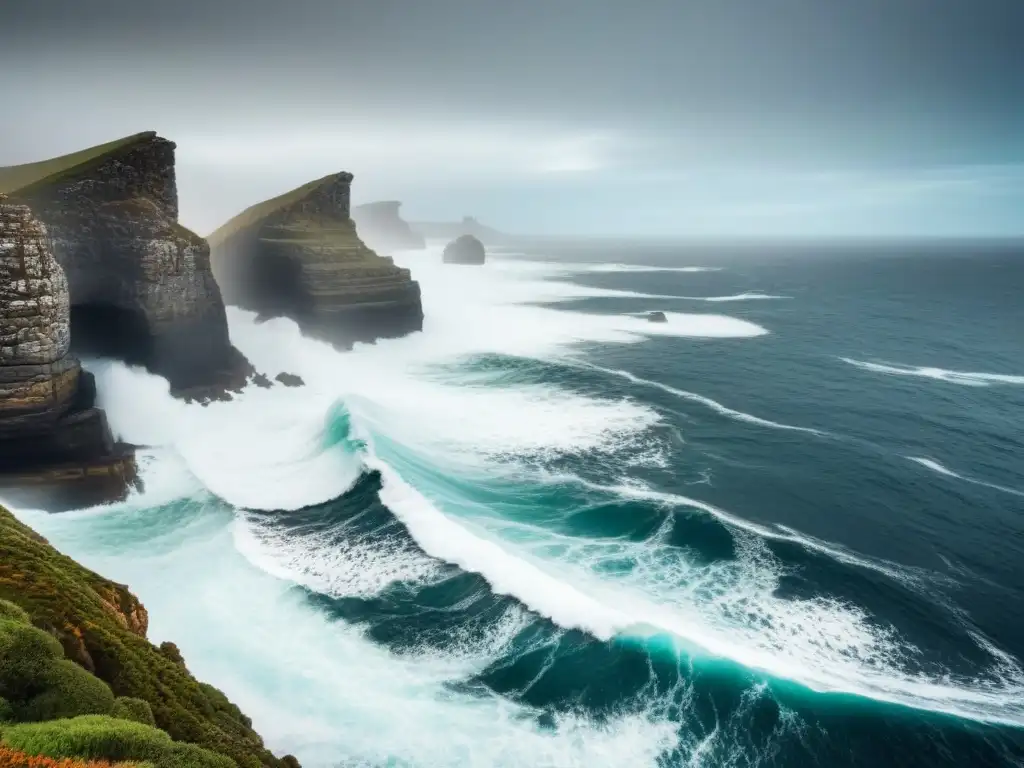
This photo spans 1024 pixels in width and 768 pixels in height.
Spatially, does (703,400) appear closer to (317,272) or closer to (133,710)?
(317,272)

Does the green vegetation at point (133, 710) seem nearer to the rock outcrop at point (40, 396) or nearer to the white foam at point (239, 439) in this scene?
the white foam at point (239, 439)

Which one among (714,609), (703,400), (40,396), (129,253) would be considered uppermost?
(129,253)

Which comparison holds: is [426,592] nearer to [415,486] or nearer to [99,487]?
[415,486]

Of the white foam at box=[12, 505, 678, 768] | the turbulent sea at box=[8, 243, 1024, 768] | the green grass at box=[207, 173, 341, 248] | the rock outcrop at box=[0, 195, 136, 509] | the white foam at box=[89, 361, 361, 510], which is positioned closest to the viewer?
the white foam at box=[12, 505, 678, 768]

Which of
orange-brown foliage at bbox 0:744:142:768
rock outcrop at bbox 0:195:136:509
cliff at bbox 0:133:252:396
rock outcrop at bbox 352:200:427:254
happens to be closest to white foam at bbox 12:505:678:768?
rock outcrop at bbox 0:195:136:509

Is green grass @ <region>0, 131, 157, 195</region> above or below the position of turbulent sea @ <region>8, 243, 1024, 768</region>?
above

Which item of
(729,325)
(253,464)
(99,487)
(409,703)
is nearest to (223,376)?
(253,464)

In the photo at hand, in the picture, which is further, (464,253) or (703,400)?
(464,253)

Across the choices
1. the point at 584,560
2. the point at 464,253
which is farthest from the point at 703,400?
the point at 464,253

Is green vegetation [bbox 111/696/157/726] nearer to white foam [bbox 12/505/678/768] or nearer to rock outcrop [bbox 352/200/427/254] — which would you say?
white foam [bbox 12/505/678/768]
